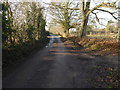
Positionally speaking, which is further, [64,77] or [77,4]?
[77,4]

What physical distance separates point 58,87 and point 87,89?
3.77ft

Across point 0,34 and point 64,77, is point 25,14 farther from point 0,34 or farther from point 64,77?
point 64,77

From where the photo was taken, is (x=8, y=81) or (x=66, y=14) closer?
(x=8, y=81)

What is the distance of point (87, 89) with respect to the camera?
334 cm

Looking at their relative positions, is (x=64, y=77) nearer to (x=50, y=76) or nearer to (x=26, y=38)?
(x=50, y=76)

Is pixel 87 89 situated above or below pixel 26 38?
below

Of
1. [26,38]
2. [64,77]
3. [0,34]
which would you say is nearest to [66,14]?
[26,38]

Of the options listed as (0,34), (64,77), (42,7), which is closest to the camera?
(64,77)

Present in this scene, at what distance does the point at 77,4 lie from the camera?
62.1 ft

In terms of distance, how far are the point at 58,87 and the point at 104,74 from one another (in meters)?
2.60

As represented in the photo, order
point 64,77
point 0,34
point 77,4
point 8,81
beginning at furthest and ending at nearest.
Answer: point 77,4 → point 0,34 → point 64,77 → point 8,81

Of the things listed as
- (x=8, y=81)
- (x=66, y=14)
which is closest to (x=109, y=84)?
(x=8, y=81)

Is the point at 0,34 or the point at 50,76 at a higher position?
the point at 0,34

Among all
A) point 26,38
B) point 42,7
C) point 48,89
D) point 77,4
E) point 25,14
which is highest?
point 77,4
